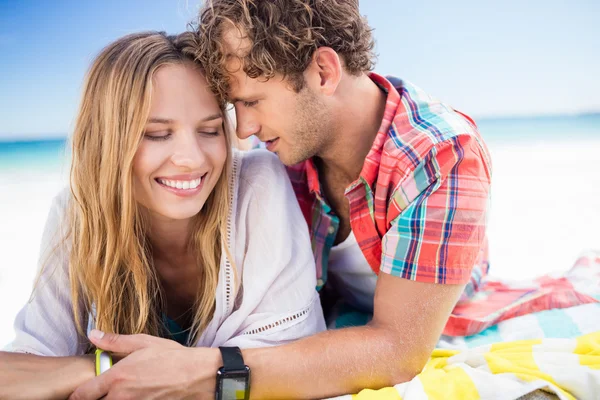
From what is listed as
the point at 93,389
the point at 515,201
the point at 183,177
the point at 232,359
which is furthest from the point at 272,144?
the point at 515,201

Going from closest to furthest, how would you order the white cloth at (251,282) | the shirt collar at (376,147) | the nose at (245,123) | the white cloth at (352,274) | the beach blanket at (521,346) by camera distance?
the beach blanket at (521,346) < the white cloth at (251,282) < the shirt collar at (376,147) < the nose at (245,123) < the white cloth at (352,274)

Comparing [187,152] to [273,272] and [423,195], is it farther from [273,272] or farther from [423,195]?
[423,195]

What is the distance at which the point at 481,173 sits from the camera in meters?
2.12

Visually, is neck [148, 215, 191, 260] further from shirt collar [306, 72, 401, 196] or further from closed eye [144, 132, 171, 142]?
shirt collar [306, 72, 401, 196]

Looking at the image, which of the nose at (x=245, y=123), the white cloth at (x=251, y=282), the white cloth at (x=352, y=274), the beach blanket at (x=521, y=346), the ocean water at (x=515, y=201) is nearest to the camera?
the beach blanket at (x=521, y=346)

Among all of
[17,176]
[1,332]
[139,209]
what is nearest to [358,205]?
[139,209]

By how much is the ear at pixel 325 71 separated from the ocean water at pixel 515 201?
1.00 m

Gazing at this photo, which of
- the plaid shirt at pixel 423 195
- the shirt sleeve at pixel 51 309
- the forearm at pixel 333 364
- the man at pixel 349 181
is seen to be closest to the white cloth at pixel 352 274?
the man at pixel 349 181

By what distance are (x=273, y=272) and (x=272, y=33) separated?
90 centimetres

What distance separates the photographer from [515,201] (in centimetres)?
650

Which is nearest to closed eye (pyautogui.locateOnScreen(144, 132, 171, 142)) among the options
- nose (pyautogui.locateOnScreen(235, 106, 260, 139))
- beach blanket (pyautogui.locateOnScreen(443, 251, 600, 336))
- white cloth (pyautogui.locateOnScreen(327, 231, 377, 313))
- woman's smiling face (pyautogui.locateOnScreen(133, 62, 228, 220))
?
woman's smiling face (pyautogui.locateOnScreen(133, 62, 228, 220))

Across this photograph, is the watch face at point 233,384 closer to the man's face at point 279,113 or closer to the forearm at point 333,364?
the forearm at point 333,364

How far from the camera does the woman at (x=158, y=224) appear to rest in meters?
2.04

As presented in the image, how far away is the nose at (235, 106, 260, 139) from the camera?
7.66ft
